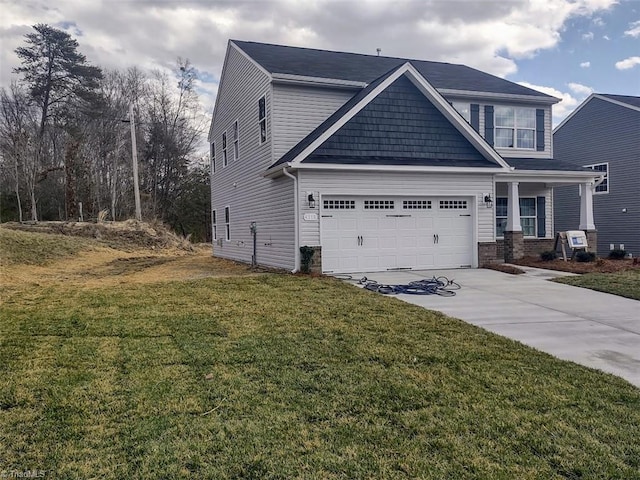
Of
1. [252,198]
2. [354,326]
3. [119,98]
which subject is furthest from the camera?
[119,98]

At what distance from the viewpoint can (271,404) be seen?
3.69m

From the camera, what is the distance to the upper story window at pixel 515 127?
55.6 feet

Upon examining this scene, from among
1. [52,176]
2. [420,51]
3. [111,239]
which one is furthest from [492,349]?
[52,176]

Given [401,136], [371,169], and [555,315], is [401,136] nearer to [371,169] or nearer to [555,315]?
[371,169]

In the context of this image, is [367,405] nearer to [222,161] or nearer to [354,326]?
[354,326]

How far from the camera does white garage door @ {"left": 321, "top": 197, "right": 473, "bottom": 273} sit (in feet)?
40.9

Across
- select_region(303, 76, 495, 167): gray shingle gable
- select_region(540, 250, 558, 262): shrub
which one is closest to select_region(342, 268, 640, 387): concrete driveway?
select_region(540, 250, 558, 262): shrub

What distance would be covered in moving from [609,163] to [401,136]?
43.6 ft

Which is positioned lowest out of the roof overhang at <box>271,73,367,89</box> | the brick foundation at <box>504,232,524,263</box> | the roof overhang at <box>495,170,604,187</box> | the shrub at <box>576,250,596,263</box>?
the shrub at <box>576,250,596,263</box>

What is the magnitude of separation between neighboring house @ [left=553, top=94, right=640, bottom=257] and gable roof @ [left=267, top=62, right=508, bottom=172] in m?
10.4

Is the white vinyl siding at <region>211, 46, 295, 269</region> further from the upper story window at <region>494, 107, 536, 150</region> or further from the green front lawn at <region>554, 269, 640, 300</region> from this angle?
the upper story window at <region>494, 107, 536, 150</region>

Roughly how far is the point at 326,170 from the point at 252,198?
4.67 meters

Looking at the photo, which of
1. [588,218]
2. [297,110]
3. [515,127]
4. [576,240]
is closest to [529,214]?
[588,218]

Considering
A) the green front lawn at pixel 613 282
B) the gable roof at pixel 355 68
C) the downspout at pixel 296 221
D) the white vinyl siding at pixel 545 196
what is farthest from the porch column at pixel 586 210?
the downspout at pixel 296 221
